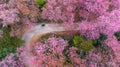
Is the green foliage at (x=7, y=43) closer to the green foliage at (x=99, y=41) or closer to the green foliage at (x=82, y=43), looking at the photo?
the green foliage at (x=82, y=43)

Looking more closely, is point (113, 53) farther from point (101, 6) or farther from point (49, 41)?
point (49, 41)

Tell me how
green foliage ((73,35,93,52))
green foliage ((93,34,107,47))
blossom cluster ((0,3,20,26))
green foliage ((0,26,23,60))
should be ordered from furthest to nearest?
green foliage ((93,34,107,47)) → green foliage ((0,26,23,60)) → green foliage ((73,35,93,52)) → blossom cluster ((0,3,20,26))

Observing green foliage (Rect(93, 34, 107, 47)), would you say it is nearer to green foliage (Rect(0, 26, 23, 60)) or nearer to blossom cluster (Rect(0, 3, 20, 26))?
green foliage (Rect(0, 26, 23, 60))

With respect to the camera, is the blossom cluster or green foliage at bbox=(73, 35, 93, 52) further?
green foliage at bbox=(73, 35, 93, 52)

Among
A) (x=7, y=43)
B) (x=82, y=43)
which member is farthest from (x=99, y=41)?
(x=7, y=43)

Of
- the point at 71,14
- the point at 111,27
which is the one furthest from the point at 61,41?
the point at 111,27

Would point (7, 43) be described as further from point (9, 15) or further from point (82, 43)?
point (82, 43)

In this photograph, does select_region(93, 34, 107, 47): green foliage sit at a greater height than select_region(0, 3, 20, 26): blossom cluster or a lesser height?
lesser

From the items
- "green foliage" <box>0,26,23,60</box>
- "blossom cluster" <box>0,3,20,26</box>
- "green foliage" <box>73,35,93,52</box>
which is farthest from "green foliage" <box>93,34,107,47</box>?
"blossom cluster" <box>0,3,20,26</box>
